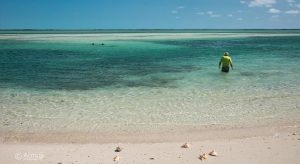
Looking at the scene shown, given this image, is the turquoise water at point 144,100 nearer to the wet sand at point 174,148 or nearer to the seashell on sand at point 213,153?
the wet sand at point 174,148


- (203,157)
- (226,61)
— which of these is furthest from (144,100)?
(226,61)

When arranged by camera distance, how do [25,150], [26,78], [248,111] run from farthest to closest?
1. [26,78]
2. [248,111]
3. [25,150]

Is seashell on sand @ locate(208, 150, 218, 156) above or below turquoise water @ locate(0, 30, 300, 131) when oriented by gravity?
below

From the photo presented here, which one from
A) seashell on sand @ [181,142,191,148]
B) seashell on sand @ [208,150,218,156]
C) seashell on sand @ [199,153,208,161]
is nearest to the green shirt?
seashell on sand @ [181,142,191,148]

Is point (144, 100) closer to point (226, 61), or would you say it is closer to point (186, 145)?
point (186, 145)

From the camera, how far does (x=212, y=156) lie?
6824 mm

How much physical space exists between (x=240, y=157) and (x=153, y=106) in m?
4.97

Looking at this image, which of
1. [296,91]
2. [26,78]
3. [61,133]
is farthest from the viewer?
[26,78]

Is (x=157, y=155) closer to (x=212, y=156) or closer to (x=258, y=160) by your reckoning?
(x=212, y=156)

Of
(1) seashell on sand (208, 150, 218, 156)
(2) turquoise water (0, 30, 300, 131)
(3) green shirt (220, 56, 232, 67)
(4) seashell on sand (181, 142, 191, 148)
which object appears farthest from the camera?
(3) green shirt (220, 56, 232, 67)

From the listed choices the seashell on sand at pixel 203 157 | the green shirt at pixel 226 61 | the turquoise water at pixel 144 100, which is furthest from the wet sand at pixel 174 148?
the green shirt at pixel 226 61

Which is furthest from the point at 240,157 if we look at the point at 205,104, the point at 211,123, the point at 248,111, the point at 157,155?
the point at 205,104

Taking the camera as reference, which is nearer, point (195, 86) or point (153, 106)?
point (153, 106)

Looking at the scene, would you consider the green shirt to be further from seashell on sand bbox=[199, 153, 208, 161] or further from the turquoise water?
seashell on sand bbox=[199, 153, 208, 161]
